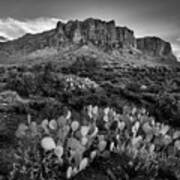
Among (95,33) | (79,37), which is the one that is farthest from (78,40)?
(95,33)

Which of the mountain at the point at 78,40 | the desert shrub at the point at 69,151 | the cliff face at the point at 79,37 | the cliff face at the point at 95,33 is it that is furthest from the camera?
the cliff face at the point at 95,33

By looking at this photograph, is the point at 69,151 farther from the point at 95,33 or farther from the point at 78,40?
the point at 95,33

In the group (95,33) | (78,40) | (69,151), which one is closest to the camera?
(69,151)

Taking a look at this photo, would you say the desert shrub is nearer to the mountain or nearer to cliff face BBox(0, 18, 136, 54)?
the mountain

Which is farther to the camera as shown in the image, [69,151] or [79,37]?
[79,37]

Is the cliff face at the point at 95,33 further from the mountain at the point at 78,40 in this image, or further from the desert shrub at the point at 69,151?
the desert shrub at the point at 69,151

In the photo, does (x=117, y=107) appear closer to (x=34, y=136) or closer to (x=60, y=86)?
(x=60, y=86)

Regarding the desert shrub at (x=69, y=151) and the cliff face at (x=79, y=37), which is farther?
the cliff face at (x=79, y=37)

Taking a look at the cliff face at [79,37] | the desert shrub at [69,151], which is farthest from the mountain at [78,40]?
the desert shrub at [69,151]

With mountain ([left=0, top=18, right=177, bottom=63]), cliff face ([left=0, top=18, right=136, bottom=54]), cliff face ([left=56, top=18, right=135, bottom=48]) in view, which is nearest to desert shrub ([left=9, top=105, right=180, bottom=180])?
mountain ([left=0, top=18, right=177, bottom=63])

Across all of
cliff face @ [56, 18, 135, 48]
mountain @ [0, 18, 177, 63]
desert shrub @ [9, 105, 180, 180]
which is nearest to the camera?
desert shrub @ [9, 105, 180, 180]

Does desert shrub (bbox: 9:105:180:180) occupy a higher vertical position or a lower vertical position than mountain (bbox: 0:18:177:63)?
lower

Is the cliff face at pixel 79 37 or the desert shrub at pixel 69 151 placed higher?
the cliff face at pixel 79 37

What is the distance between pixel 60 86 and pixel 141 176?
4332mm
